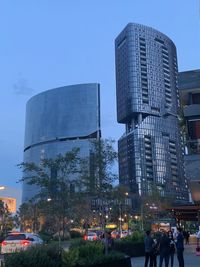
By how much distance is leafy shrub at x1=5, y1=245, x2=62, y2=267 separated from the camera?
477 inches

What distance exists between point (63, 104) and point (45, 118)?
1003cm

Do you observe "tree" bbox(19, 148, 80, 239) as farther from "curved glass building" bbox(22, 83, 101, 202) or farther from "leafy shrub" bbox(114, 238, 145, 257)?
"curved glass building" bbox(22, 83, 101, 202)

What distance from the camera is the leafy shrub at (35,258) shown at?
12.1m

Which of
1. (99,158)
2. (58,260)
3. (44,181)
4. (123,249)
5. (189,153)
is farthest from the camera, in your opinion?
(44,181)

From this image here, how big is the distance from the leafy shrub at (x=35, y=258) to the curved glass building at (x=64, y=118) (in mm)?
167554

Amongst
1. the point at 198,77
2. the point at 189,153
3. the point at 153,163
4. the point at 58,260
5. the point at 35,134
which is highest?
the point at 35,134

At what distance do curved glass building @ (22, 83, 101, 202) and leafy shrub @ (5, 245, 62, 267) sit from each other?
550 ft

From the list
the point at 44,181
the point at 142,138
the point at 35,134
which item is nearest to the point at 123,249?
the point at 44,181

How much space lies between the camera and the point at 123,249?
27156 millimetres

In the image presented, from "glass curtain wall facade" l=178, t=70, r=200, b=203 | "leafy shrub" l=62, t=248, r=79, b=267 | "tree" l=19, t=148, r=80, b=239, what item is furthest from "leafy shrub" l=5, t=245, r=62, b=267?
"tree" l=19, t=148, r=80, b=239

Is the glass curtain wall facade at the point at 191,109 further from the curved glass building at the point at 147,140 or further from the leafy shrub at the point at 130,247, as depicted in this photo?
the curved glass building at the point at 147,140

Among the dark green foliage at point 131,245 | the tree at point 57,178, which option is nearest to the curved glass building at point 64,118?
the tree at point 57,178

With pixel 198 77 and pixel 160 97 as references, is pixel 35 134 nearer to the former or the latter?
pixel 160 97

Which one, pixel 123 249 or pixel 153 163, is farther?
pixel 153 163
